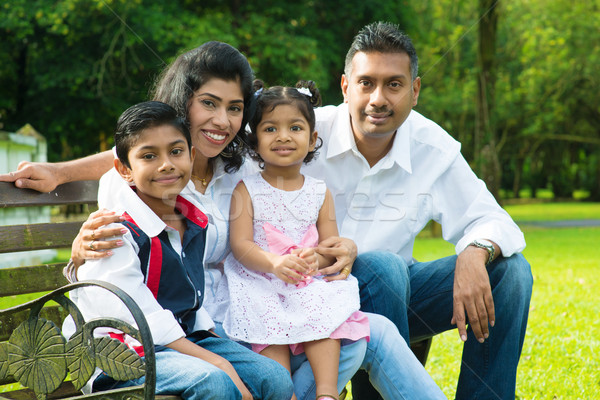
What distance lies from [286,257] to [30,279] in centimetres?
112

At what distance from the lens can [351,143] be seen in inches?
126

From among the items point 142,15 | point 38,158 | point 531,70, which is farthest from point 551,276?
point 531,70

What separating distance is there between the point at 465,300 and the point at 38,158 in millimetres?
8281

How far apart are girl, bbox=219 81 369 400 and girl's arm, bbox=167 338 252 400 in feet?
1.02

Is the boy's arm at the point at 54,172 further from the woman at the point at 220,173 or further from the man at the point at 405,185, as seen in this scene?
the man at the point at 405,185

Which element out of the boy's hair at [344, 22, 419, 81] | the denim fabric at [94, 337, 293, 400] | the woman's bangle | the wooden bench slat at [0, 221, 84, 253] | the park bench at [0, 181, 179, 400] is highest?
the boy's hair at [344, 22, 419, 81]

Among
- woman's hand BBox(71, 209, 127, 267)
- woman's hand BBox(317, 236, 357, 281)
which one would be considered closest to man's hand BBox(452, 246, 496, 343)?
woman's hand BBox(317, 236, 357, 281)

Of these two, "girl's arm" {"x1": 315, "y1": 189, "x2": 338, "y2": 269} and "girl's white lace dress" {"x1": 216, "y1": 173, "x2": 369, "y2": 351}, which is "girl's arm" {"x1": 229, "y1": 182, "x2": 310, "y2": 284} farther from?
"girl's arm" {"x1": 315, "y1": 189, "x2": 338, "y2": 269}

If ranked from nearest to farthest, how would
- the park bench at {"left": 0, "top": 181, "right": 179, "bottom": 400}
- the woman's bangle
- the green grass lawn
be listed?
the park bench at {"left": 0, "top": 181, "right": 179, "bottom": 400}
the woman's bangle
the green grass lawn

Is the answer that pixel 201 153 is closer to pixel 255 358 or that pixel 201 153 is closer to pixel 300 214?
pixel 300 214

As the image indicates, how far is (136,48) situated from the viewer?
13641 mm

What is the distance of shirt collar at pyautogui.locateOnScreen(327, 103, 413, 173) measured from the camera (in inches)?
124

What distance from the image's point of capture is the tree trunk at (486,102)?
42.5 feet

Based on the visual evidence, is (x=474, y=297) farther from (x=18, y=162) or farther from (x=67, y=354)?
(x=18, y=162)
